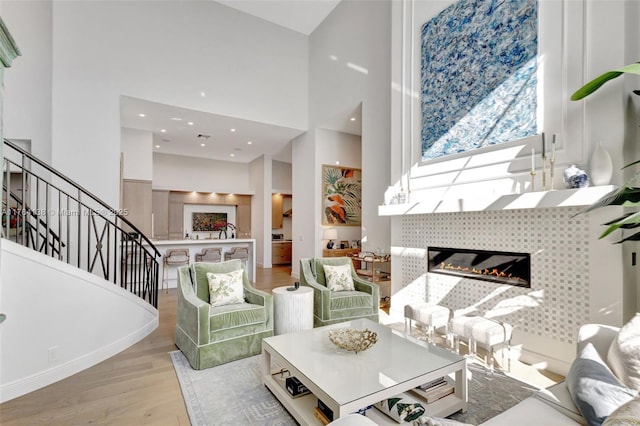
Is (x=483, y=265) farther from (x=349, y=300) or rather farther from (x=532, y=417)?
(x=532, y=417)

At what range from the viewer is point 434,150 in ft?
13.8

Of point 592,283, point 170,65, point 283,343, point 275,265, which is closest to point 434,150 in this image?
point 592,283

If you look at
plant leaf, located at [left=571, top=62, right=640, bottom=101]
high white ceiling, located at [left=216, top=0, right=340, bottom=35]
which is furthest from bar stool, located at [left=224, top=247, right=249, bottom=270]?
plant leaf, located at [left=571, top=62, right=640, bottom=101]

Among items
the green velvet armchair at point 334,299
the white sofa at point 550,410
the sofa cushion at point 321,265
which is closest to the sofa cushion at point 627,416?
the white sofa at point 550,410

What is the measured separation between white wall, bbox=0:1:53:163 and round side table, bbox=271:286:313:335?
489cm

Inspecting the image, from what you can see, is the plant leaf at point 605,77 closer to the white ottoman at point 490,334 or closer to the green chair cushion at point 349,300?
the white ottoman at point 490,334

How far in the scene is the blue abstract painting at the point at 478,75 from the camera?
3297mm

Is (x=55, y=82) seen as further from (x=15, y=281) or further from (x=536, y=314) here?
(x=536, y=314)

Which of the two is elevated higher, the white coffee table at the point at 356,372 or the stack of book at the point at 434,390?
the white coffee table at the point at 356,372

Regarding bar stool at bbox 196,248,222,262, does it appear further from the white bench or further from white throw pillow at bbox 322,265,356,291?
the white bench

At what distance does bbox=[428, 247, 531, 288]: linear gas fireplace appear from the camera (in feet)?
10.8

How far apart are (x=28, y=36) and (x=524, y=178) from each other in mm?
8132

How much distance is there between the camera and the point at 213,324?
301 cm

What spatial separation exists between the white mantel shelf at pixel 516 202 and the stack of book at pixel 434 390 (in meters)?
1.84
